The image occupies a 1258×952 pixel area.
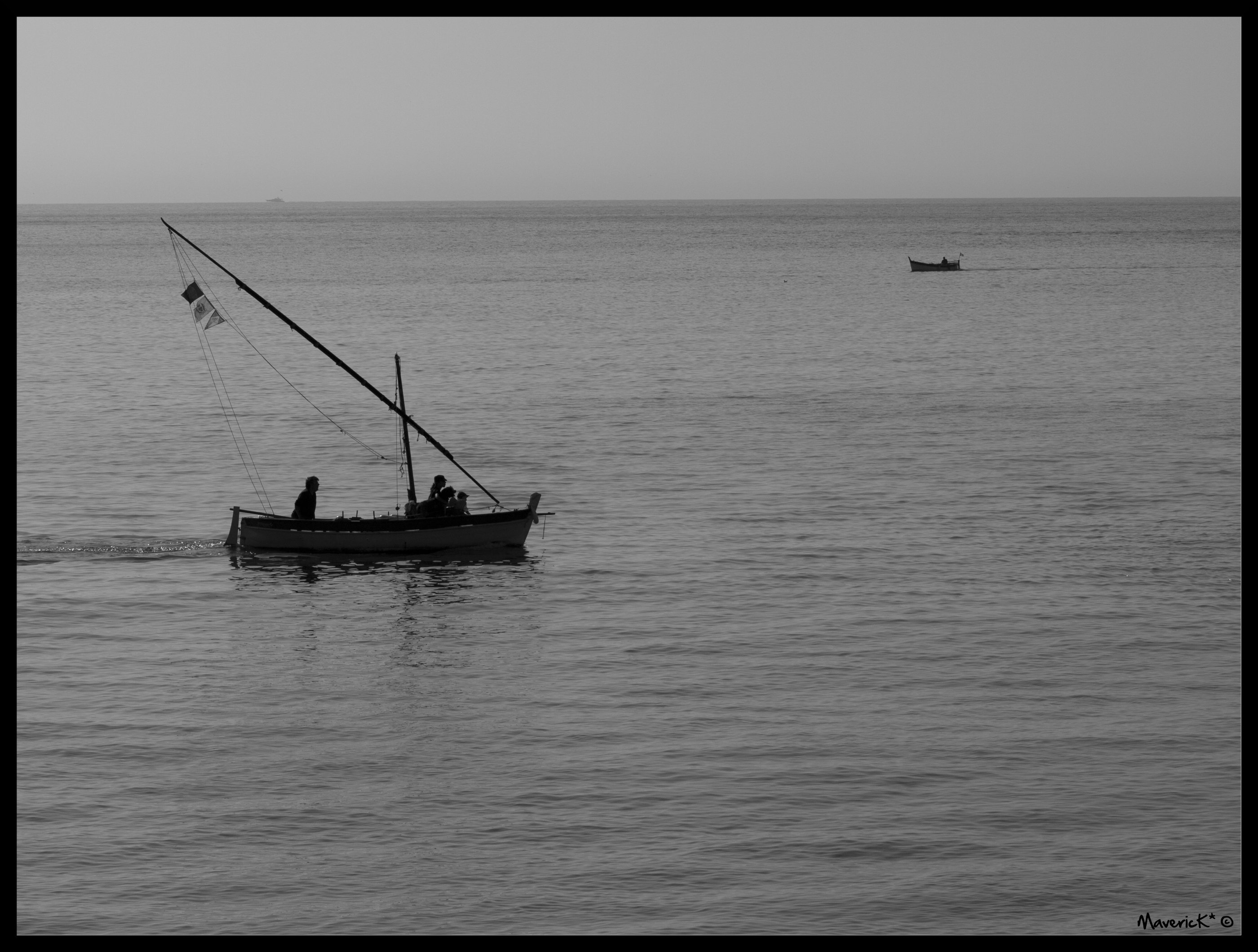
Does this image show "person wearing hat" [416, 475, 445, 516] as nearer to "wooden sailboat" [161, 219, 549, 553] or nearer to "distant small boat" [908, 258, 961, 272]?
"wooden sailboat" [161, 219, 549, 553]

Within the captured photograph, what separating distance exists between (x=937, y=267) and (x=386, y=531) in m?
134

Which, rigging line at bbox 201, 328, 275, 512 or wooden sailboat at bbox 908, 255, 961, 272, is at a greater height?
wooden sailboat at bbox 908, 255, 961, 272

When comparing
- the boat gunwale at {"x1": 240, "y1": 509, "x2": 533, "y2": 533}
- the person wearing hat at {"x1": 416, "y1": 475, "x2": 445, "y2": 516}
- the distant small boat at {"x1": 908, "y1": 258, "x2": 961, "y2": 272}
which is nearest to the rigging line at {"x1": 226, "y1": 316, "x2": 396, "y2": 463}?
the boat gunwale at {"x1": 240, "y1": 509, "x2": 533, "y2": 533}

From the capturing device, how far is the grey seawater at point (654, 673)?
1959 centimetres

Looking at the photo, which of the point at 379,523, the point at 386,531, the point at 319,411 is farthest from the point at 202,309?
the point at 319,411

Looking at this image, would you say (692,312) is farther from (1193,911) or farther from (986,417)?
(1193,911)

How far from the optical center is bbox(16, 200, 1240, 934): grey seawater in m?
19.6

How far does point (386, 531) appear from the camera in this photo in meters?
→ 37.8

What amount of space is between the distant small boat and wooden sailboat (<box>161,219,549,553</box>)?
126974 mm

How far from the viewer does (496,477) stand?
50125 mm

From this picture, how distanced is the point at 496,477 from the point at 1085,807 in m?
30.5

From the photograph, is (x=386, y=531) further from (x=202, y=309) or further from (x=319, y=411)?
(x=319, y=411)

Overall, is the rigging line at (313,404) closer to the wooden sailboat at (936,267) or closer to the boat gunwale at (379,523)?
the boat gunwale at (379,523)

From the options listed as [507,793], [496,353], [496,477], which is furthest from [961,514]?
[496,353]
